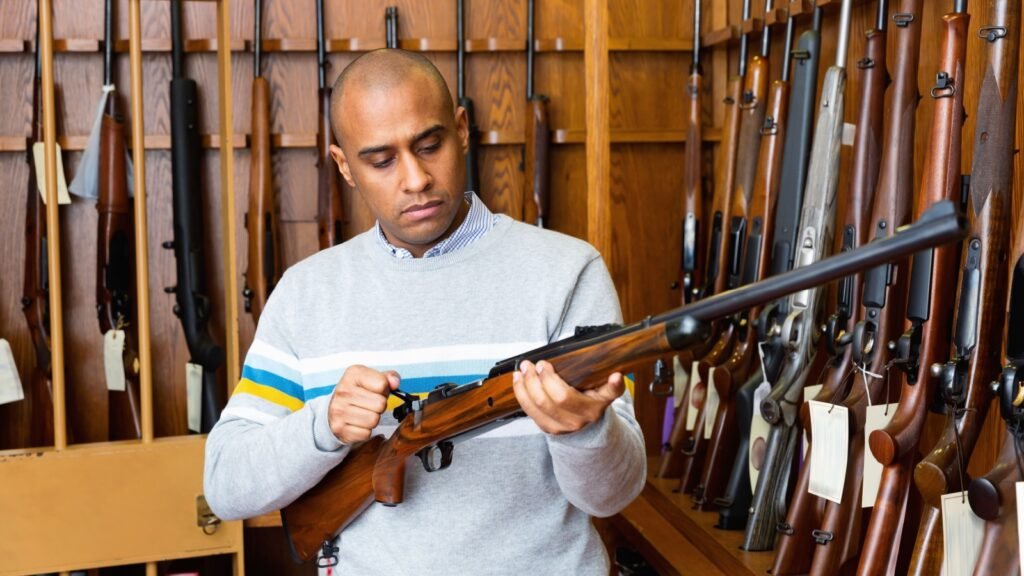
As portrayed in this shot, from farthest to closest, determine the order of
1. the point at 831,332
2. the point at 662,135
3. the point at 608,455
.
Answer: the point at 662,135 → the point at 831,332 → the point at 608,455

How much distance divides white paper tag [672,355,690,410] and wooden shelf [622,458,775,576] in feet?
0.86

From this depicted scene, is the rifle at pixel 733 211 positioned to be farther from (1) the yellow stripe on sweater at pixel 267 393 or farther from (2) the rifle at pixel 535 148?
(1) the yellow stripe on sweater at pixel 267 393

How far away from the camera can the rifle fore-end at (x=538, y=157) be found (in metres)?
3.50

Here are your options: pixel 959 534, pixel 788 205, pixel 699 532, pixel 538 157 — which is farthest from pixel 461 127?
→ pixel 538 157

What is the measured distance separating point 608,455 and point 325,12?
2.56 meters

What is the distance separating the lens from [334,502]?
1.61m

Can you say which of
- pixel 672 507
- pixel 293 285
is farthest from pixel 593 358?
pixel 672 507

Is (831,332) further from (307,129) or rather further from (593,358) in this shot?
(307,129)

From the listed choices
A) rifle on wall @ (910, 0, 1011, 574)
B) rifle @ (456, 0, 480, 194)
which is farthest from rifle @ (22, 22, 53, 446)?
rifle on wall @ (910, 0, 1011, 574)

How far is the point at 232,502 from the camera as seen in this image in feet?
5.24

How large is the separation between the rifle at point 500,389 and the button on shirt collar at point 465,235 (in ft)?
0.80

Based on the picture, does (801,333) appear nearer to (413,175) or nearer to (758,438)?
(758,438)

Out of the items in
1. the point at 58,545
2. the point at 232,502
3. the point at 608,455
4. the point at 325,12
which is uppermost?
the point at 325,12

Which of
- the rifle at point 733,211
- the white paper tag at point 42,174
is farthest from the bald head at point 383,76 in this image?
the white paper tag at point 42,174
